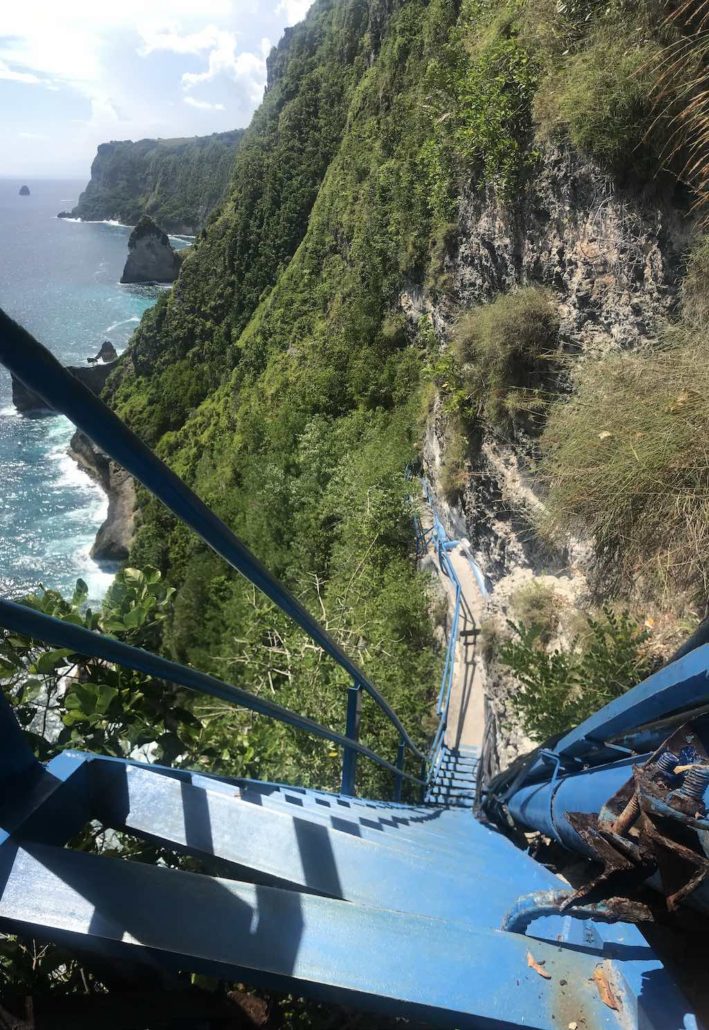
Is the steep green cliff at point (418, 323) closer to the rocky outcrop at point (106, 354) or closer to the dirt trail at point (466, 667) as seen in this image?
the dirt trail at point (466, 667)

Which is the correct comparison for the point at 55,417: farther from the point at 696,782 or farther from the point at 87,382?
the point at 696,782

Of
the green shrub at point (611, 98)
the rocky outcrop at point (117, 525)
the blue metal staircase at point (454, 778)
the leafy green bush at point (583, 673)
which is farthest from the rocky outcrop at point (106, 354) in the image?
the leafy green bush at point (583, 673)

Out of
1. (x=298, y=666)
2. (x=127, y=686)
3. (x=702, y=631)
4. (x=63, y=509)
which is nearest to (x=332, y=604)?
(x=298, y=666)

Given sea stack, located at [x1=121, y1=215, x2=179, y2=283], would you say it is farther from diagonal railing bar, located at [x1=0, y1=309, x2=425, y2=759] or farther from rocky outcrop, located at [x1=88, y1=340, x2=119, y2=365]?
diagonal railing bar, located at [x1=0, y1=309, x2=425, y2=759]

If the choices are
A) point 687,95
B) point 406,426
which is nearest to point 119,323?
point 406,426

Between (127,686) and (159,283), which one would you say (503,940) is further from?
(159,283)

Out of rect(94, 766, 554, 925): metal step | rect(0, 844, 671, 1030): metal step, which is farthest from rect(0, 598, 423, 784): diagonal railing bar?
rect(0, 844, 671, 1030): metal step
